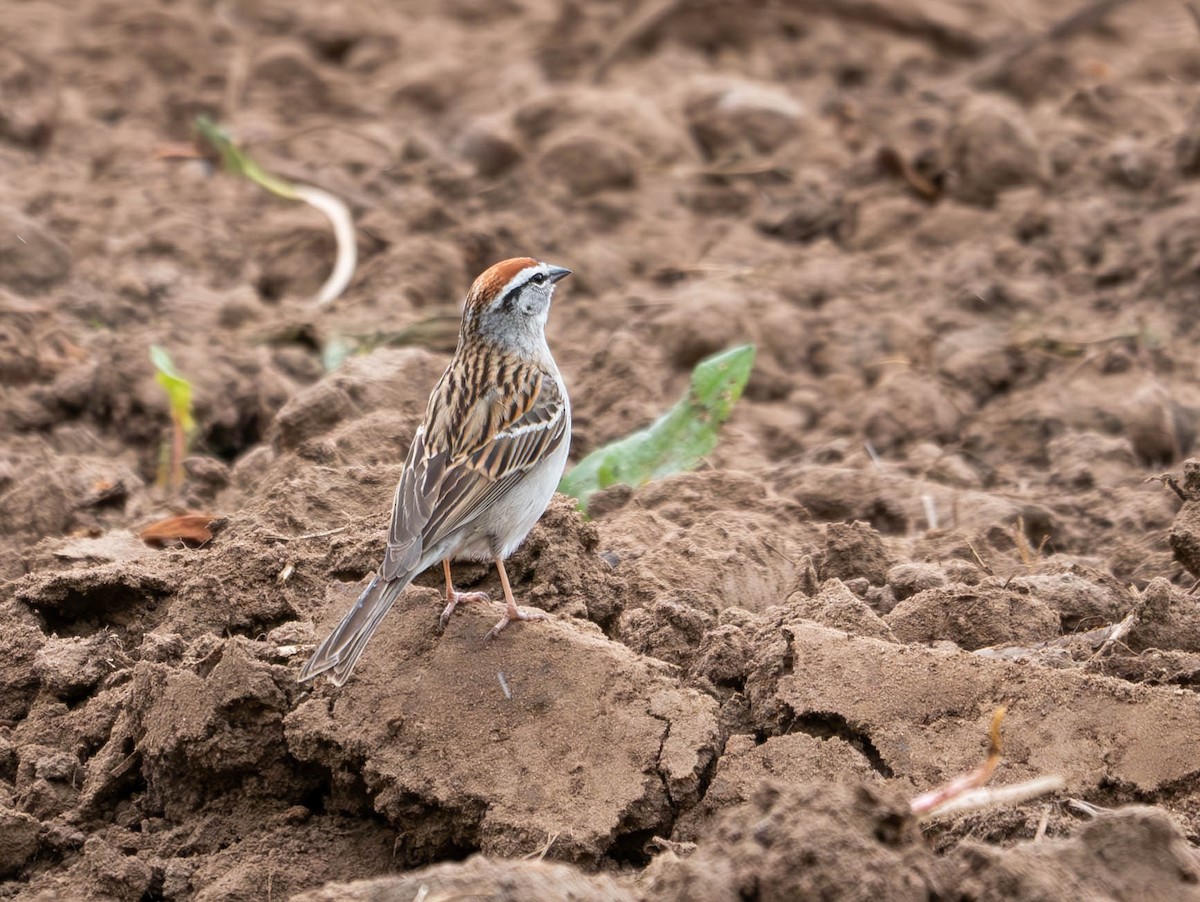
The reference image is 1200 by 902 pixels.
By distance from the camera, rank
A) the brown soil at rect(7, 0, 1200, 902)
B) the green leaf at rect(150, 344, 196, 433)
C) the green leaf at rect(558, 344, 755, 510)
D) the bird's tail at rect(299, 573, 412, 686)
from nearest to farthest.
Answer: the brown soil at rect(7, 0, 1200, 902), the bird's tail at rect(299, 573, 412, 686), the green leaf at rect(558, 344, 755, 510), the green leaf at rect(150, 344, 196, 433)

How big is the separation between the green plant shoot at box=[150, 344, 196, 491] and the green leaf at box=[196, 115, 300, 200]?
3.51 meters

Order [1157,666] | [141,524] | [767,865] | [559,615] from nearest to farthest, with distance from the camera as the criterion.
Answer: [767,865]
[1157,666]
[559,615]
[141,524]

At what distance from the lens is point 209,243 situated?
10.5 metres

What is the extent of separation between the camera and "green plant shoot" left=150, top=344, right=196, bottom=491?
297 inches

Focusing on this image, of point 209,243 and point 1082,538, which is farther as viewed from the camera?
point 209,243

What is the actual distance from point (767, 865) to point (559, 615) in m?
1.98

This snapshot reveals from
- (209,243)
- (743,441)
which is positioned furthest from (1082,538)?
(209,243)

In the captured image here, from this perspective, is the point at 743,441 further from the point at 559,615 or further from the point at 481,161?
the point at 481,161

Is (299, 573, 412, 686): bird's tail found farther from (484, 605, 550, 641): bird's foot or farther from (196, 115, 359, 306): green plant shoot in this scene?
(196, 115, 359, 306): green plant shoot

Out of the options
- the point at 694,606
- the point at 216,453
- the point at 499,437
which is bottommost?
the point at 216,453

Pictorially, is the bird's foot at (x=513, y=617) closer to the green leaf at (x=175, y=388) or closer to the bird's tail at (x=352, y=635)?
the bird's tail at (x=352, y=635)

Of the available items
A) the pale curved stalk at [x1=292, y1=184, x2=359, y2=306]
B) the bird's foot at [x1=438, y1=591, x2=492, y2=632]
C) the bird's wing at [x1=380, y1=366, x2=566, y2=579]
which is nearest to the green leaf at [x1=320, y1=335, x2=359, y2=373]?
the pale curved stalk at [x1=292, y1=184, x2=359, y2=306]

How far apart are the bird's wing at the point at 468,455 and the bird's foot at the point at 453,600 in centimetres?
19

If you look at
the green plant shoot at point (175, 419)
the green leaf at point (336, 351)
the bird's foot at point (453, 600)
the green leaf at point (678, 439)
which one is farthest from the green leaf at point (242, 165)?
the bird's foot at point (453, 600)
